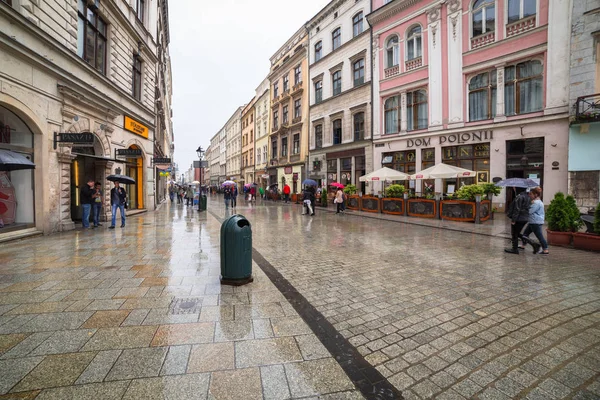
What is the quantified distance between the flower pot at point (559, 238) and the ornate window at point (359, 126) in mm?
16510

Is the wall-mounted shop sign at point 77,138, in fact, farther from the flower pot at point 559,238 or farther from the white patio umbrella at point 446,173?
the white patio umbrella at point 446,173

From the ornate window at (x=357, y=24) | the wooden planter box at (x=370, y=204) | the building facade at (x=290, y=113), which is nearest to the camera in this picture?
the wooden planter box at (x=370, y=204)

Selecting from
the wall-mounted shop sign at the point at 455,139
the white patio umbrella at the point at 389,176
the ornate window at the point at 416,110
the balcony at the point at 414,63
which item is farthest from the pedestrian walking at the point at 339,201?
the balcony at the point at 414,63

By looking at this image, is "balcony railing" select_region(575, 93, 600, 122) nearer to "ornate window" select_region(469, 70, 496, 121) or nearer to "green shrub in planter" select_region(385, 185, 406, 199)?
"ornate window" select_region(469, 70, 496, 121)

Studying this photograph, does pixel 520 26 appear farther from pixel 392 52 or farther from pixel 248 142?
pixel 248 142

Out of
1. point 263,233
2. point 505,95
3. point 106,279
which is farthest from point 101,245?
point 505,95

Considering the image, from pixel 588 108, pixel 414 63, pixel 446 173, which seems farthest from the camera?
pixel 414 63

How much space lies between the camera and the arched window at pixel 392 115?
21.0 meters

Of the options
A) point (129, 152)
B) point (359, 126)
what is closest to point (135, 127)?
point (129, 152)

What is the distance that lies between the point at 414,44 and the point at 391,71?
217cm

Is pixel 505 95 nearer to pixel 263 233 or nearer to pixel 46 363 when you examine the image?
pixel 263 233

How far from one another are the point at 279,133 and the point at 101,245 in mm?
29150

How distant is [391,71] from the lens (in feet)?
69.6

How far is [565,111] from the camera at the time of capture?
13.4m
